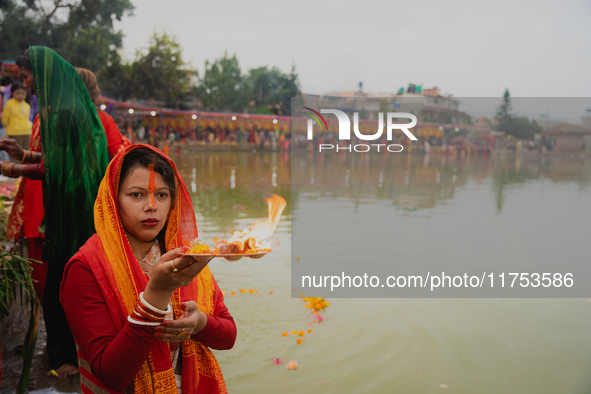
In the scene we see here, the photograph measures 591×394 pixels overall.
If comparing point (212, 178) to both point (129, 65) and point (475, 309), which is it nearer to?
point (475, 309)

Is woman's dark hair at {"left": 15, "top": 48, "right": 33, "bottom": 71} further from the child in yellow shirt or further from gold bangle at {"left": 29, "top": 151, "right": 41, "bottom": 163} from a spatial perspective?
the child in yellow shirt

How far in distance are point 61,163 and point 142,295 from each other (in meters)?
1.49

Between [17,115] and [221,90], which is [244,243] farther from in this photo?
[221,90]

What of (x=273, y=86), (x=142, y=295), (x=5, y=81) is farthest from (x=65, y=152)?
(x=273, y=86)

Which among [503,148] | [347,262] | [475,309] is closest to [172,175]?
[475,309]

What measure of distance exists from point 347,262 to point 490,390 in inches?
104

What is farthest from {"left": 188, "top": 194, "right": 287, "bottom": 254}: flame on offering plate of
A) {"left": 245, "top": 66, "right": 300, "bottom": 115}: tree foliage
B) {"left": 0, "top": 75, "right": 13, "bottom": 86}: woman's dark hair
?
{"left": 245, "top": 66, "right": 300, "bottom": 115}: tree foliage

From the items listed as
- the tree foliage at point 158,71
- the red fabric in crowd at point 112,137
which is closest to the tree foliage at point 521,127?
the tree foliage at point 158,71

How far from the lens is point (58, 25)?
26.4 m

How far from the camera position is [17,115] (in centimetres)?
672

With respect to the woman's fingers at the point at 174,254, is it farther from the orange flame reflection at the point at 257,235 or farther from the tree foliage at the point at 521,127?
the tree foliage at the point at 521,127

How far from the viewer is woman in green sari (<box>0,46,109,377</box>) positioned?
2.40 meters

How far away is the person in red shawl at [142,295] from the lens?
3.94 ft

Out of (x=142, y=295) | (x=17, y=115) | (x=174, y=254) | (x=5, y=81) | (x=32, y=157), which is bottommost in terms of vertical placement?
(x=142, y=295)
